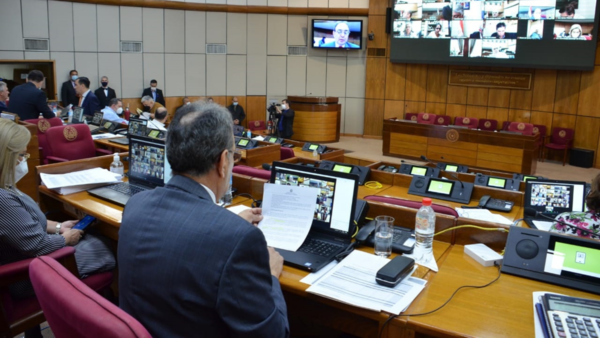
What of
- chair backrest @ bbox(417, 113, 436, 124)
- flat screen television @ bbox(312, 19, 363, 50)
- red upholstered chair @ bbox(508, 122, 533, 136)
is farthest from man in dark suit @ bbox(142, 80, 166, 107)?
red upholstered chair @ bbox(508, 122, 533, 136)

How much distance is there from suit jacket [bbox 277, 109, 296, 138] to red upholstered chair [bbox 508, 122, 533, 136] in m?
4.83

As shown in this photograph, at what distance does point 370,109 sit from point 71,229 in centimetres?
1074

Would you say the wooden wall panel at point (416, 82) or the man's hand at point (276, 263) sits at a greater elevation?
the wooden wall panel at point (416, 82)

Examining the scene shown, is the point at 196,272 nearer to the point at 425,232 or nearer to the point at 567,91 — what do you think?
the point at 425,232

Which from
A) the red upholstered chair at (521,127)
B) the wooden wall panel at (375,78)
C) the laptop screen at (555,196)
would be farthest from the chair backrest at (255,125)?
the laptop screen at (555,196)

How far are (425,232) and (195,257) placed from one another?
1.32 meters

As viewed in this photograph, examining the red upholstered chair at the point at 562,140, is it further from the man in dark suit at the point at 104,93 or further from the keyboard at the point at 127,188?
the man in dark suit at the point at 104,93

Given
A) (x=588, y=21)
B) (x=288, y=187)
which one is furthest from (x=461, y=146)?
(x=288, y=187)

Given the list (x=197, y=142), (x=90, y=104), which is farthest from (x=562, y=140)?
(x=197, y=142)

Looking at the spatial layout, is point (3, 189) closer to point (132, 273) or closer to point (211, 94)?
point (132, 273)

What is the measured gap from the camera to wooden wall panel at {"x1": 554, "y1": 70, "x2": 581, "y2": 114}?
33.3 feet

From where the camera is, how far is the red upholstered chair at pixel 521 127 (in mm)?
10364

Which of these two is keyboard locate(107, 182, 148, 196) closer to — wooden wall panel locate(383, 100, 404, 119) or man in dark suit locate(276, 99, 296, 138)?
man in dark suit locate(276, 99, 296, 138)

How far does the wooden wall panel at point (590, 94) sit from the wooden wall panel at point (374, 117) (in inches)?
178
